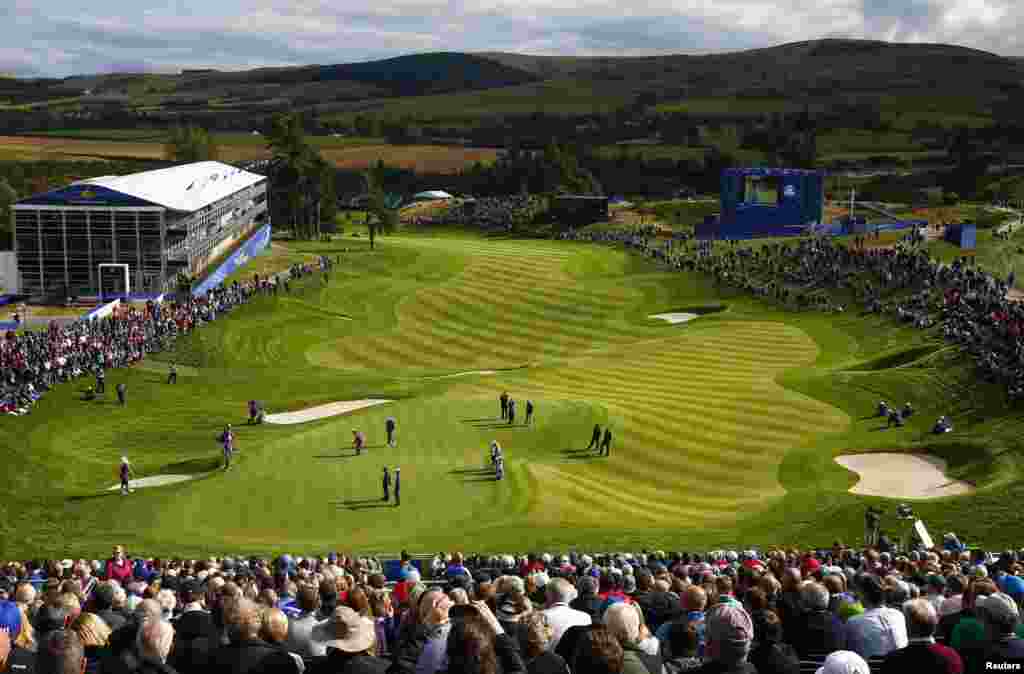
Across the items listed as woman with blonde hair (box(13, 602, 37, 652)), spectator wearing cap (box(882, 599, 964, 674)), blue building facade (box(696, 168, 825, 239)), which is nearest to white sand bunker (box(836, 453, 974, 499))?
spectator wearing cap (box(882, 599, 964, 674))

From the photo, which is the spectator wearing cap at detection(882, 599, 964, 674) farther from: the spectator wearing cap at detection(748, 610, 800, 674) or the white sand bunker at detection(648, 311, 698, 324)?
the white sand bunker at detection(648, 311, 698, 324)

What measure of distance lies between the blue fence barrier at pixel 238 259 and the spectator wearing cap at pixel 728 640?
256ft

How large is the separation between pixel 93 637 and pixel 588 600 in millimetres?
6183

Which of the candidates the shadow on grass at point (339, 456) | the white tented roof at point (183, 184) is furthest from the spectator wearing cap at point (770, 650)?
the white tented roof at point (183, 184)

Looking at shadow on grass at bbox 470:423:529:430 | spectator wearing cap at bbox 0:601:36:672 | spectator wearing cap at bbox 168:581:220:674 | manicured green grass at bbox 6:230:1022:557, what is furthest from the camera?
shadow on grass at bbox 470:423:529:430

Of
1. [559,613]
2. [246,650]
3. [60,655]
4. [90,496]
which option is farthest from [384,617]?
[90,496]

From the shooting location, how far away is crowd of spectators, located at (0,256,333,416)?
5522 centimetres

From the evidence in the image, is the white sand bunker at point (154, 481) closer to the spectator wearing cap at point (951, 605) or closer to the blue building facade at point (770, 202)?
the spectator wearing cap at point (951, 605)

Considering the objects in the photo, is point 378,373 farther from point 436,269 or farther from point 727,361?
point 436,269

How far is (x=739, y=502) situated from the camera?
4069cm

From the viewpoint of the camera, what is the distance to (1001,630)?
37.3 feet

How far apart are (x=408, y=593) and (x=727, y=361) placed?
5303 cm

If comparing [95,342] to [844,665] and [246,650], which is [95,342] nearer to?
[246,650]

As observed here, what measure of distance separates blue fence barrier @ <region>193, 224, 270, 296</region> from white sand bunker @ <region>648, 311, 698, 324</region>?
35.0 m
